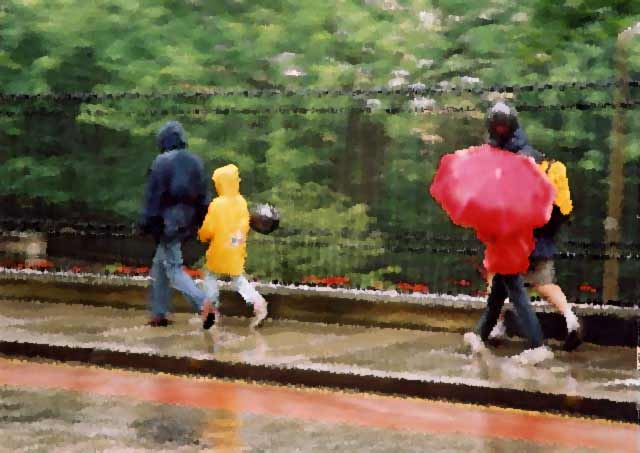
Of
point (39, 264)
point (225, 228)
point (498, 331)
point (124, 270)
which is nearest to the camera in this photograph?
point (498, 331)

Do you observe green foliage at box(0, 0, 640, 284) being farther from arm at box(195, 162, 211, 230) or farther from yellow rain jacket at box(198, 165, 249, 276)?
arm at box(195, 162, 211, 230)

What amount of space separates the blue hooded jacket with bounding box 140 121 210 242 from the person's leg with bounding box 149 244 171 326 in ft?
1.33

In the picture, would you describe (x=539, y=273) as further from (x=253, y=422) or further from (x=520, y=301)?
(x=253, y=422)

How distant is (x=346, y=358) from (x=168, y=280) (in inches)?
105

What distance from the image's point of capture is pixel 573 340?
387 inches

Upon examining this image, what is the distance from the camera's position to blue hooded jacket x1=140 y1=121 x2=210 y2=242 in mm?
11023

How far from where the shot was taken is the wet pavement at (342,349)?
8.55 m

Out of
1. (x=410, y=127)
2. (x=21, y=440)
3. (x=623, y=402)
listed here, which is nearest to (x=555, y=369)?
(x=623, y=402)

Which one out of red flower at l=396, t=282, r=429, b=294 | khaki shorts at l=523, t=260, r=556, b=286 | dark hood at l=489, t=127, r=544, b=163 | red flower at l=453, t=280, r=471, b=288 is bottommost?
red flower at l=396, t=282, r=429, b=294

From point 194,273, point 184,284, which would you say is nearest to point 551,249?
point 184,284

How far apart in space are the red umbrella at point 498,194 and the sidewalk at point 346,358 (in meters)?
1.15

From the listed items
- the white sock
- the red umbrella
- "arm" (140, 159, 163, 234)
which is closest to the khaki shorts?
the white sock

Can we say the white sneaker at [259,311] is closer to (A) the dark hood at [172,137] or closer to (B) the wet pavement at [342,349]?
(B) the wet pavement at [342,349]

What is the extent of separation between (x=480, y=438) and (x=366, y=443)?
762mm
